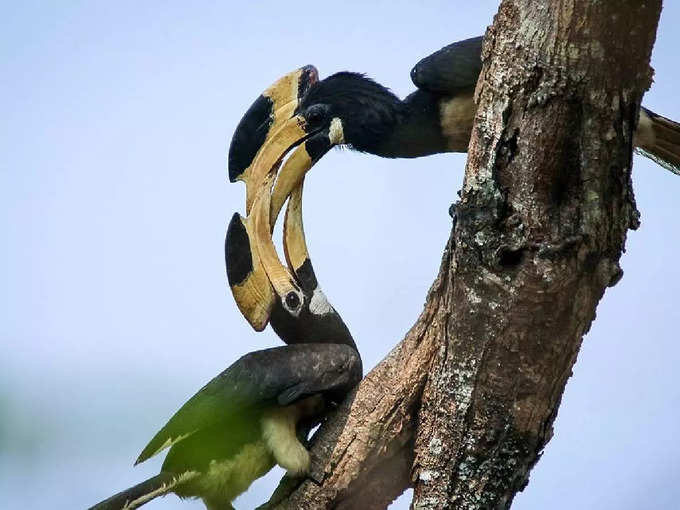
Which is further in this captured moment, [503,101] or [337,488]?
[337,488]

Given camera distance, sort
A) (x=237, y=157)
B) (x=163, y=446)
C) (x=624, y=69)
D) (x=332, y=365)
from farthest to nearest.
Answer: (x=237, y=157)
(x=332, y=365)
(x=163, y=446)
(x=624, y=69)

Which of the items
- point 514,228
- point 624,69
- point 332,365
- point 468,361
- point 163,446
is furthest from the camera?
point 332,365

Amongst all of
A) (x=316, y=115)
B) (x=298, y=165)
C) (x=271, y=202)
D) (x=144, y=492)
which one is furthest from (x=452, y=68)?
(x=144, y=492)

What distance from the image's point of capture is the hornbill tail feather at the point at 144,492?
330 cm

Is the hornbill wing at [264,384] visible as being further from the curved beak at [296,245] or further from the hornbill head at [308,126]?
the hornbill head at [308,126]

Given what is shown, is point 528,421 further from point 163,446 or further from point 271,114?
point 271,114

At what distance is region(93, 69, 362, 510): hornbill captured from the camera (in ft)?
11.7

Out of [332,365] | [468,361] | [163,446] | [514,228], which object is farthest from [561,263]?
[163,446]

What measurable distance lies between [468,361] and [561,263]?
44cm

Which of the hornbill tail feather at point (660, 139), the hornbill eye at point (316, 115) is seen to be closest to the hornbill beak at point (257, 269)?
Answer: the hornbill eye at point (316, 115)

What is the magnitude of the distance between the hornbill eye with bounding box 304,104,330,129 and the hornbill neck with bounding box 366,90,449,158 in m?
0.37

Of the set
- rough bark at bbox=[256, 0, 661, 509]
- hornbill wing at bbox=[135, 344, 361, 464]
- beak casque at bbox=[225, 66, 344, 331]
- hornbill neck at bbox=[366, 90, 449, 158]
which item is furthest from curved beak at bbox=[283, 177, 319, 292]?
hornbill neck at bbox=[366, 90, 449, 158]

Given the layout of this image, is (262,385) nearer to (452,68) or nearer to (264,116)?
(264,116)

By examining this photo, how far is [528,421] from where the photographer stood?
3.24 meters
